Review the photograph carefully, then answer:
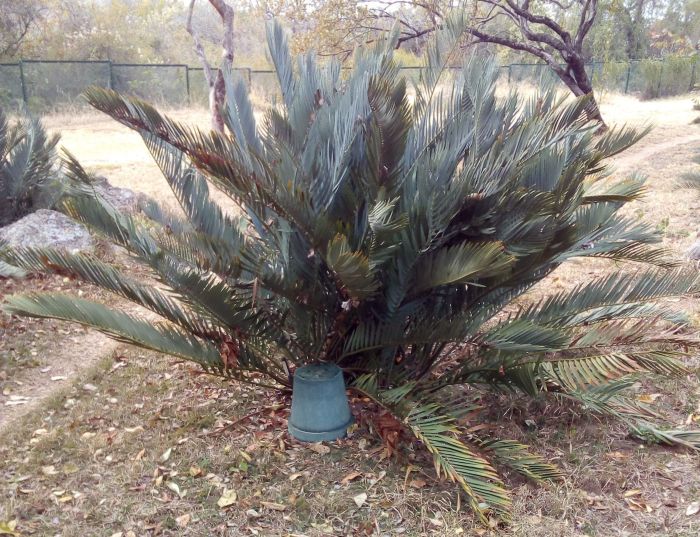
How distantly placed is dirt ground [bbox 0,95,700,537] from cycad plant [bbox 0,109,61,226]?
332 centimetres

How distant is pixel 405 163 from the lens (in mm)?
3439

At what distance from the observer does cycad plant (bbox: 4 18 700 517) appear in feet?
9.63

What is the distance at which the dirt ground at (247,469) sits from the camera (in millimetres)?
2879

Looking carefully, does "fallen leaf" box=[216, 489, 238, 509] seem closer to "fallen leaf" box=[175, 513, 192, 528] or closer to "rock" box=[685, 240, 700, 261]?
"fallen leaf" box=[175, 513, 192, 528]

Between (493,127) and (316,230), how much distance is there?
1.23 metres

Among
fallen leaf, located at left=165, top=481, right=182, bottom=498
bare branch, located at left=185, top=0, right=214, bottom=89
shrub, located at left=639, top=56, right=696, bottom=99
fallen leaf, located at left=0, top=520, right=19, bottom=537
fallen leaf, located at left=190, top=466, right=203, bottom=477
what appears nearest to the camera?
fallen leaf, located at left=0, top=520, right=19, bottom=537

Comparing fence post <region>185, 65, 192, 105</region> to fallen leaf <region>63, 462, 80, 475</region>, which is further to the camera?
fence post <region>185, 65, 192, 105</region>

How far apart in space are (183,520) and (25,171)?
561cm

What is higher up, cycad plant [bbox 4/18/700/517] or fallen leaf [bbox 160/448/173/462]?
cycad plant [bbox 4/18/700/517]

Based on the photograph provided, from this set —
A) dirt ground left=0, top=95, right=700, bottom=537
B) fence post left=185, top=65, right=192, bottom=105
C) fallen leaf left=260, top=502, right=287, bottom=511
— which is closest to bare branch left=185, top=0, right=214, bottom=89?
fence post left=185, top=65, right=192, bottom=105

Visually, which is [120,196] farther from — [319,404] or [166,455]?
[319,404]

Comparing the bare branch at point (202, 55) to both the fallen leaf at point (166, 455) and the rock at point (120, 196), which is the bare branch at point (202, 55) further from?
the fallen leaf at point (166, 455)

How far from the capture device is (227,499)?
3023mm

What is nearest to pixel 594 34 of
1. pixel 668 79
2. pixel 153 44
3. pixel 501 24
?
pixel 668 79
